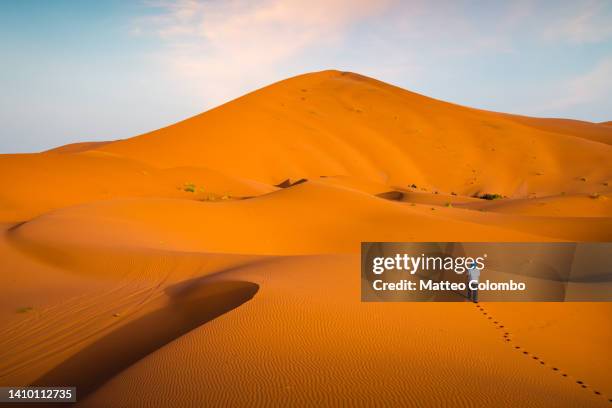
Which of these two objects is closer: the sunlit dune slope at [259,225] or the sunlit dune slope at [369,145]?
Result: the sunlit dune slope at [259,225]

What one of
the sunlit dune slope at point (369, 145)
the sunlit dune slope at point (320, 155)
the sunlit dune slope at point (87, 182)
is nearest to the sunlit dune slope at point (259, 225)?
the sunlit dune slope at point (87, 182)

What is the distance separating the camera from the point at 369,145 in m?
43.4

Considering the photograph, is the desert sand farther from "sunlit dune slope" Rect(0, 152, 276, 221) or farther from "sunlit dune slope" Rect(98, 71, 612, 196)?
"sunlit dune slope" Rect(98, 71, 612, 196)

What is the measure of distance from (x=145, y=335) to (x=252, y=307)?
1.65 meters

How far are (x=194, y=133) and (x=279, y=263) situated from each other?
31.5 metres

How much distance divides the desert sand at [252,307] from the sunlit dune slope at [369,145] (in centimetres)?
1016

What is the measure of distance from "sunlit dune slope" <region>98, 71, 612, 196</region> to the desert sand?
10.2m

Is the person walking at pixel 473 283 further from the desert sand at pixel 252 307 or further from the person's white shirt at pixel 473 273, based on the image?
the desert sand at pixel 252 307

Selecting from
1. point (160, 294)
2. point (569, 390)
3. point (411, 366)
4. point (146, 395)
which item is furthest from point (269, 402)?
point (160, 294)

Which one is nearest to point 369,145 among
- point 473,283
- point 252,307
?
point 473,283

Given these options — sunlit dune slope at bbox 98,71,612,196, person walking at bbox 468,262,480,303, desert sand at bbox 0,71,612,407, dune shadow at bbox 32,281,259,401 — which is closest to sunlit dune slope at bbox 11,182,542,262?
desert sand at bbox 0,71,612,407

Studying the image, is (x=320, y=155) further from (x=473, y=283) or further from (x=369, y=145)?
(x=473, y=283)

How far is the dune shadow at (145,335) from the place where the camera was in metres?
5.42

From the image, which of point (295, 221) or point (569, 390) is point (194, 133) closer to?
point (295, 221)
